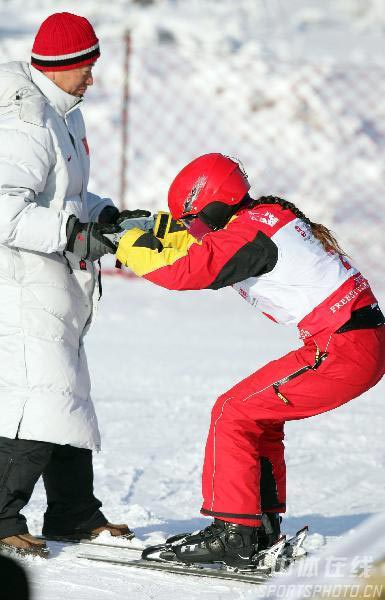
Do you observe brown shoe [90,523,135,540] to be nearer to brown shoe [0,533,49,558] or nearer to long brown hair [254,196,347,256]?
brown shoe [0,533,49,558]

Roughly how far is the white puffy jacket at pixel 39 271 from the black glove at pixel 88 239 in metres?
0.03

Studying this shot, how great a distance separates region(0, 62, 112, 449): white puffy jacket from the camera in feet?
10.8

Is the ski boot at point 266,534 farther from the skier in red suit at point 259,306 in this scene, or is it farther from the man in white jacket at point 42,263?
the man in white jacket at point 42,263

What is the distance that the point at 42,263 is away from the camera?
3449 mm

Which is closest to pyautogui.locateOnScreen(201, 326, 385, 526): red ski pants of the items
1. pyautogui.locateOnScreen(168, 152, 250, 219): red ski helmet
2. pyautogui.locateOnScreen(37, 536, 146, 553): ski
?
pyautogui.locateOnScreen(37, 536, 146, 553): ski

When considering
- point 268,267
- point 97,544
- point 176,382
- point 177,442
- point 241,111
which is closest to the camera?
point 268,267

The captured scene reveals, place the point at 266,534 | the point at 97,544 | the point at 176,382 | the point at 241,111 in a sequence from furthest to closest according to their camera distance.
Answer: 1. the point at 241,111
2. the point at 176,382
3. the point at 97,544
4. the point at 266,534

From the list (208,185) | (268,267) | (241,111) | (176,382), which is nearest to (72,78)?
(208,185)

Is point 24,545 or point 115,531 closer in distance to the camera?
point 24,545

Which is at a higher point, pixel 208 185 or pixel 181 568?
pixel 208 185

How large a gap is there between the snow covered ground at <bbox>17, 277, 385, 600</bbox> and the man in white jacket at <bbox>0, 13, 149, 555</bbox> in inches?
13.6

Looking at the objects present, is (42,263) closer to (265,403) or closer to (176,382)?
(265,403)

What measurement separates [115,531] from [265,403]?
0.78 m

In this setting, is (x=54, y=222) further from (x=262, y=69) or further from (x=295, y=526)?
(x=262, y=69)
